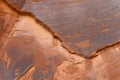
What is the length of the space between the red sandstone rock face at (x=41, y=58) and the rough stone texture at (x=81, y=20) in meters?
0.04

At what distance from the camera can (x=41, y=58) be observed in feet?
5.42

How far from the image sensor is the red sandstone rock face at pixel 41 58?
1621mm

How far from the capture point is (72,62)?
1.67 metres

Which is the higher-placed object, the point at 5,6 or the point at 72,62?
the point at 5,6

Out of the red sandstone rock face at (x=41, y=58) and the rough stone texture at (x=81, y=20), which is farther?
the rough stone texture at (x=81, y=20)

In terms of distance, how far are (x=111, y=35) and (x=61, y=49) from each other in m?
0.37

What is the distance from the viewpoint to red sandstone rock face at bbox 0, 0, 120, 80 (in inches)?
63.8

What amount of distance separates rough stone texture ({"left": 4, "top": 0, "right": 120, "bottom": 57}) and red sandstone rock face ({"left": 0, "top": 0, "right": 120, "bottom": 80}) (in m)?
0.04

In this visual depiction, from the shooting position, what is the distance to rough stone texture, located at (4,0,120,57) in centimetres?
173

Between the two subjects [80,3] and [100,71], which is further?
[80,3]

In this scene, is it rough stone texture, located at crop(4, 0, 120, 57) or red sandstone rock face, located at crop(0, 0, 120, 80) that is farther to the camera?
rough stone texture, located at crop(4, 0, 120, 57)

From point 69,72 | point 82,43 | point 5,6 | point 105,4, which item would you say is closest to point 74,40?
point 82,43

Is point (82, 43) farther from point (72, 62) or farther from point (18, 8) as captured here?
point (18, 8)

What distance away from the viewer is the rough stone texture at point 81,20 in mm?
1729
